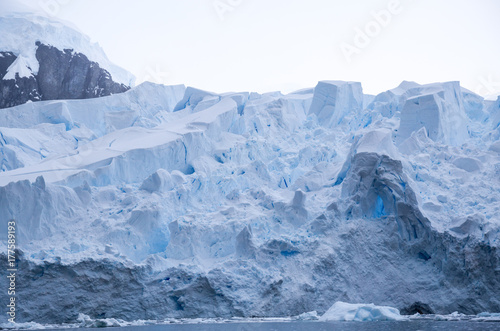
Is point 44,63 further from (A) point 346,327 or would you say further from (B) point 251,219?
(A) point 346,327

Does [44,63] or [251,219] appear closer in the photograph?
[251,219]

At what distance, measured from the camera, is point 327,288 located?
41.0 feet

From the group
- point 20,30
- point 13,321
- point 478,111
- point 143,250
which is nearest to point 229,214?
point 143,250

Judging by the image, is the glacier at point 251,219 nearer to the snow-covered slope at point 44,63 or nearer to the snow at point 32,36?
the snow-covered slope at point 44,63

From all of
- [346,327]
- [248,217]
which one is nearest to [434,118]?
[248,217]

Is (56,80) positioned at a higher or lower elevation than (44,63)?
lower

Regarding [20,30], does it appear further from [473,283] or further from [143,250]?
[473,283]

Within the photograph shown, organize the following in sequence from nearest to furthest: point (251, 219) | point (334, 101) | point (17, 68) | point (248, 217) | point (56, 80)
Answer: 1. point (251, 219)
2. point (248, 217)
3. point (334, 101)
4. point (17, 68)
5. point (56, 80)

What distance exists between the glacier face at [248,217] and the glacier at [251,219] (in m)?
0.03

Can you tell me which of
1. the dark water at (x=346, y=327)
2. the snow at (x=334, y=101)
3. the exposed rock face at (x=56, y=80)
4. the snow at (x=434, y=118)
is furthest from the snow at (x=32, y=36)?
the dark water at (x=346, y=327)

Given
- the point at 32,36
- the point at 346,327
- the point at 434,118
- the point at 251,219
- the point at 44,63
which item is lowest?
the point at 346,327

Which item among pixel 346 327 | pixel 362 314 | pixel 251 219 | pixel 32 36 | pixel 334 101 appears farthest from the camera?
pixel 32 36

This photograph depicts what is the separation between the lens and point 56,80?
20.3 meters

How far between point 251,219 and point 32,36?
11535 mm
